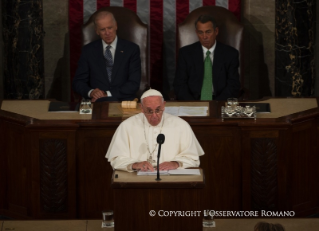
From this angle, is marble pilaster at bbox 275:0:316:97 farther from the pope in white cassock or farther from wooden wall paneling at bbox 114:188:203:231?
wooden wall paneling at bbox 114:188:203:231

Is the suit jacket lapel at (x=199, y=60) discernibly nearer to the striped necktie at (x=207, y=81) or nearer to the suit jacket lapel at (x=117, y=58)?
the striped necktie at (x=207, y=81)

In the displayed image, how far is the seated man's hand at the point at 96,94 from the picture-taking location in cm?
796

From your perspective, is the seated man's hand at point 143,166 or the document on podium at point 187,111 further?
the document on podium at point 187,111

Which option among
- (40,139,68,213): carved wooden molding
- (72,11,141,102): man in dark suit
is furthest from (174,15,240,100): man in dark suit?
(40,139,68,213): carved wooden molding

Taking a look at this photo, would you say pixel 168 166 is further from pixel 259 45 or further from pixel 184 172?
pixel 259 45

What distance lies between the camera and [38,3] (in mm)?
8930

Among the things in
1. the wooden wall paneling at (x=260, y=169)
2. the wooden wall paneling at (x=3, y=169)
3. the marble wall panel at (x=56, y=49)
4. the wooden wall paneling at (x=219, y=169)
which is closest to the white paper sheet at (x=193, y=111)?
the wooden wall paneling at (x=219, y=169)

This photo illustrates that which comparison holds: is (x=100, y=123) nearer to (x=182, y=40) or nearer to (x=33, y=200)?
(x=33, y=200)

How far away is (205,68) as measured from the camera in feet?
27.4

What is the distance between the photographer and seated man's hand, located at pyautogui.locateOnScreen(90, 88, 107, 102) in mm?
7961

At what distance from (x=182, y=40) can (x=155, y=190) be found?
13.3 ft

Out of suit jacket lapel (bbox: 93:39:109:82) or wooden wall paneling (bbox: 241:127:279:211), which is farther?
suit jacket lapel (bbox: 93:39:109:82)

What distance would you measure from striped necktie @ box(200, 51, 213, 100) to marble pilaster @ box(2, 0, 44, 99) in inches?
78.4

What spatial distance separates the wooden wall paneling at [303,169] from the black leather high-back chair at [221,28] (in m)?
1.93
